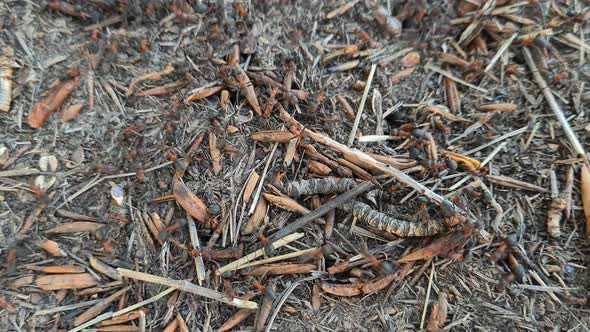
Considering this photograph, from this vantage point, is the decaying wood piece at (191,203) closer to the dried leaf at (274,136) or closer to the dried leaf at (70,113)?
the dried leaf at (274,136)

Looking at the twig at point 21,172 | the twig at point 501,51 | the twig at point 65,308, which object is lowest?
the twig at point 65,308

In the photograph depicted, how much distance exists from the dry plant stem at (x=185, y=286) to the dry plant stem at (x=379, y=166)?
86 centimetres

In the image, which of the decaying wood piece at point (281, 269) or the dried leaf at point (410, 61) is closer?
the decaying wood piece at point (281, 269)

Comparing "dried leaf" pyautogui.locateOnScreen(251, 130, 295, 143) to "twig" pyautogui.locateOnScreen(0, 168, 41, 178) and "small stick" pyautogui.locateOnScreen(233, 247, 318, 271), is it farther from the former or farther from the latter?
"twig" pyautogui.locateOnScreen(0, 168, 41, 178)

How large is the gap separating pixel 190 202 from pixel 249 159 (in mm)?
361

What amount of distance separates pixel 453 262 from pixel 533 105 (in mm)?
972

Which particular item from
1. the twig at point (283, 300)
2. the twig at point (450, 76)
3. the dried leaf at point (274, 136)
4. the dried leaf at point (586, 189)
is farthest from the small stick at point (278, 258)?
the dried leaf at point (586, 189)

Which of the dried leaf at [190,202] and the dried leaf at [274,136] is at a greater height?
the dried leaf at [274,136]

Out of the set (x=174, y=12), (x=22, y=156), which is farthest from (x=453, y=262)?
(x=22, y=156)

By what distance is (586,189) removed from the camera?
2391 millimetres

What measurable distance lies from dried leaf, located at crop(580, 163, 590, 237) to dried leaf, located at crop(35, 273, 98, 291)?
237cm

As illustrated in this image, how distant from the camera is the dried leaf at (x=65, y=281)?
2201 millimetres

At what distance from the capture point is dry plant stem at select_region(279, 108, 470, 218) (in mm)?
2332

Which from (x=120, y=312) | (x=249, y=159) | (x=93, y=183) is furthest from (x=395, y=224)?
(x=93, y=183)
